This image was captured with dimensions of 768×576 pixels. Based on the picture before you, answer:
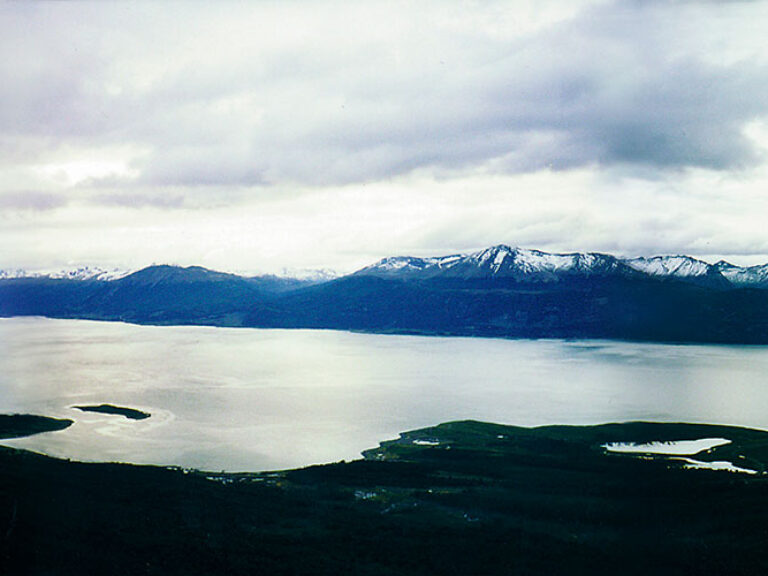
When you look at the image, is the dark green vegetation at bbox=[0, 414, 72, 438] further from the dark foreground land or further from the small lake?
the dark foreground land

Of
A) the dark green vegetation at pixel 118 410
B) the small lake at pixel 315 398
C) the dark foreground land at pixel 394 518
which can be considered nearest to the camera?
the dark foreground land at pixel 394 518

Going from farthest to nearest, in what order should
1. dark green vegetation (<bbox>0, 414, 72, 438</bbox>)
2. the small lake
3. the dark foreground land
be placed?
1. dark green vegetation (<bbox>0, 414, 72, 438</bbox>)
2. the small lake
3. the dark foreground land

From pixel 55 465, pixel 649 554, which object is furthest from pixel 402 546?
pixel 55 465

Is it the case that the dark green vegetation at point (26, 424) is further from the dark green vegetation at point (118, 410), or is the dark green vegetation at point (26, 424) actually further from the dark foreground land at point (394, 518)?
the dark foreground land at point (394, 518)

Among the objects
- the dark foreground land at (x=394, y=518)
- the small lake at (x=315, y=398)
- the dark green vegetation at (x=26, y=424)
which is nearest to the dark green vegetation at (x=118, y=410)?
the small lake at (x=315, y=398)

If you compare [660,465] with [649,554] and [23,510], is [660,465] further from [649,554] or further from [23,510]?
[23,510]

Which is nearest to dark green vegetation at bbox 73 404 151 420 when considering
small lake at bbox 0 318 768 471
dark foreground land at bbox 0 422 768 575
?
small lake at bbox 0 318 768 471
